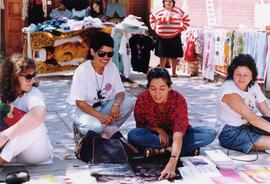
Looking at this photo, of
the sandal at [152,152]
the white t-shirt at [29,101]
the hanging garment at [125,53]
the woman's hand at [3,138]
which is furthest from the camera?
the hanging garment at [125,53]

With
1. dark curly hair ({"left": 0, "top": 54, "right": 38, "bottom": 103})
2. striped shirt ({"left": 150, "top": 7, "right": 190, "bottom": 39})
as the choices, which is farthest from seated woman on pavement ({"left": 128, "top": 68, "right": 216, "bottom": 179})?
striped shirt ({"left": 150, "top": 7, "right": 190, "bottom": 39})

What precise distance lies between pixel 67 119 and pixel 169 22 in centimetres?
306

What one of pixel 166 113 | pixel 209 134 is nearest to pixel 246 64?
pixel 209 134

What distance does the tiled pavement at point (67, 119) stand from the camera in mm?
3609

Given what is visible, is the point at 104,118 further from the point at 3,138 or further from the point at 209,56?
the point at 209,56

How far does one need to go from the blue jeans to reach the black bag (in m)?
0.15

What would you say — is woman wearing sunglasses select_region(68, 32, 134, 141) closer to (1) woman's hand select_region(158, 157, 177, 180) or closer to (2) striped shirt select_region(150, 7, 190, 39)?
(1) woman's hand select_region(158, 157, 177, 180)

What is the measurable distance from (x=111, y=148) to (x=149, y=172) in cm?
38

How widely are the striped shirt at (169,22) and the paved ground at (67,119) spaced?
858 millimetres

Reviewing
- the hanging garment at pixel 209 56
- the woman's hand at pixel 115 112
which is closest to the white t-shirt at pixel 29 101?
the woman's hand at pixel 115 112

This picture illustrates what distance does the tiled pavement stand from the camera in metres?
3.61

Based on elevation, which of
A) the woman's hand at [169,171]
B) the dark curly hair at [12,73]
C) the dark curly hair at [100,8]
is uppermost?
the dark curly hair at [100,8]

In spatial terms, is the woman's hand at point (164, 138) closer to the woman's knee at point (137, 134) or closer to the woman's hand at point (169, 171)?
the woman's knee at point (137, 134)

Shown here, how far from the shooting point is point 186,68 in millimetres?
9242
